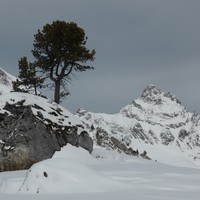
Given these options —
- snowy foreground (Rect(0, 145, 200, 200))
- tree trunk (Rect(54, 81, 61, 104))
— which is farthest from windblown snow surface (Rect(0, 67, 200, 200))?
tree trunk (Rect(54, 81, 61, 104))

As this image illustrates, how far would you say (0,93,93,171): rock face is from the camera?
20.5m

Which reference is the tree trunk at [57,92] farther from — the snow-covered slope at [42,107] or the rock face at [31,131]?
the rock face at [31,131]

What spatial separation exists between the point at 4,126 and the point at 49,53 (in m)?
8.74

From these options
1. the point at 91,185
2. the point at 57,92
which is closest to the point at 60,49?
the point at 57,92

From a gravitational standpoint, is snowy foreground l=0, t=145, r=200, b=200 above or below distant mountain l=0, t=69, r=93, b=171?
below

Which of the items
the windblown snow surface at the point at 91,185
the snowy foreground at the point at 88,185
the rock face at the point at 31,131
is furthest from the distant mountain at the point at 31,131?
the snowy foreground at the point at 88,185

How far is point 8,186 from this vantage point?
41.7ft

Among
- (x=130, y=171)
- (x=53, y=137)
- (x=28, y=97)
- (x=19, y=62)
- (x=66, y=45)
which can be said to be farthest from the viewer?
(x=19, y=62)

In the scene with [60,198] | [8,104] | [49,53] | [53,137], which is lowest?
[60,198]

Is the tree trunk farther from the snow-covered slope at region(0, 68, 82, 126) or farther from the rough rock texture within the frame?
the rough rock texture

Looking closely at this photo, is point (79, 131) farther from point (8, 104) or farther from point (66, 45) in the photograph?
point (66, 45)

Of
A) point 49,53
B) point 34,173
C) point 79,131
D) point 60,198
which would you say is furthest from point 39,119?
point 60,198

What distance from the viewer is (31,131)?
21297mm

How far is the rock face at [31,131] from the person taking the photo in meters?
20.5
